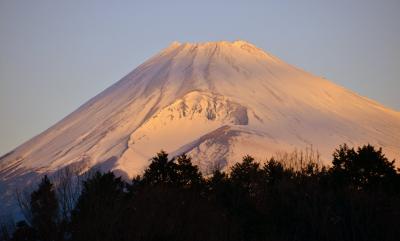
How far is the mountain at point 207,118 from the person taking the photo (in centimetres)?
7412

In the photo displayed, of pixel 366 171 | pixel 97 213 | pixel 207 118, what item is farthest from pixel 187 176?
pixel 207 118

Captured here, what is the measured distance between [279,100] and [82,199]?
6258cm

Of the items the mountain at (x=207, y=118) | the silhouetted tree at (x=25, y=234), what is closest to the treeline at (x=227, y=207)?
the silhouetted tree at (x=25, y=234)

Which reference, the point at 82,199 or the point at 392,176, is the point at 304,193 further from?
the point at 82,199

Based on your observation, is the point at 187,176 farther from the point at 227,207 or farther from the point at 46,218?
the point at 46,218

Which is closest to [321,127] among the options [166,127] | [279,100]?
[279,100]

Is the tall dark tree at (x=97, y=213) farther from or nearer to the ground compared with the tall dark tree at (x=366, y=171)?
nearer to the ground

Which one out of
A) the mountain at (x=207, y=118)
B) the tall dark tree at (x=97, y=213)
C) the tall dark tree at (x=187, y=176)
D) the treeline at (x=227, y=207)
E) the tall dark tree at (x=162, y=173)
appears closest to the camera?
the tall dark tree at (x=97, y=213)

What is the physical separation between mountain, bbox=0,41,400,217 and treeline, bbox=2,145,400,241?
36976 mm

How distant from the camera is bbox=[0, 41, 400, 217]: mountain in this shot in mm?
74125

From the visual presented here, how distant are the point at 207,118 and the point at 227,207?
54.7 metres

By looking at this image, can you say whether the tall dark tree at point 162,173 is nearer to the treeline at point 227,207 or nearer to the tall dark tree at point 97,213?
the treeline at point 227,207

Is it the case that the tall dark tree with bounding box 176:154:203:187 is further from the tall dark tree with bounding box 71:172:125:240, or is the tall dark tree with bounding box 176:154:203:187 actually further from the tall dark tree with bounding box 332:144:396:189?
the tall dark tree with bounding box 332:144:396:189

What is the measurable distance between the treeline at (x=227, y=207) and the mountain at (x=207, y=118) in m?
37.0
